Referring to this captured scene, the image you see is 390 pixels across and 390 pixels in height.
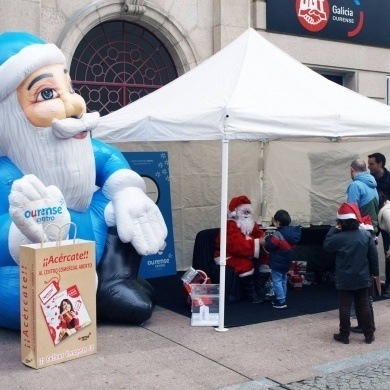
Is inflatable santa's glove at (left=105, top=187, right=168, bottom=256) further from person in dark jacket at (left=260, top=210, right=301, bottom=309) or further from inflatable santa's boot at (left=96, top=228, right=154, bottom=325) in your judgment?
person in dark jacket at (left=260, top=210, right=301, bottom=309)

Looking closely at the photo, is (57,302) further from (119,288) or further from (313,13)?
(313,13)

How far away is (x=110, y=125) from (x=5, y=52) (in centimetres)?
160

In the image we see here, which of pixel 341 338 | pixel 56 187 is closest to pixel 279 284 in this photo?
pixel 341 338

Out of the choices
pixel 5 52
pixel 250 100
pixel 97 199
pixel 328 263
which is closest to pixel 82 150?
pixel 97 199

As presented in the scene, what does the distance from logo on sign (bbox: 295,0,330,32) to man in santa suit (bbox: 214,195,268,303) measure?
15.3ft

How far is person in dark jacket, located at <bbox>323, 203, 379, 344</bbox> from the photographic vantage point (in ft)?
18.4

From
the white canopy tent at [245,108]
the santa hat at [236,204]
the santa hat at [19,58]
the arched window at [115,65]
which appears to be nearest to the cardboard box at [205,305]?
the white canopy tent at [245,108]

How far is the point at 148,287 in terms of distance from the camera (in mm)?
6770

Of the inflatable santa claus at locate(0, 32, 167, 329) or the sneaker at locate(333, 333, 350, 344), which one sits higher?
the inflatable santa claus at locate(0, 32, 167, 329)

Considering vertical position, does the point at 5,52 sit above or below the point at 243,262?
above

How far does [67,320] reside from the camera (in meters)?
5.09

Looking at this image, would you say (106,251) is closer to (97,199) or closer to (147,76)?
(97,199)

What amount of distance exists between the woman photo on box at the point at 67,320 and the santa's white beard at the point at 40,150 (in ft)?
3.98

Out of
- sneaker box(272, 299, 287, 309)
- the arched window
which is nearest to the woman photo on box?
sneaker box(272, 299, 287, 309)
